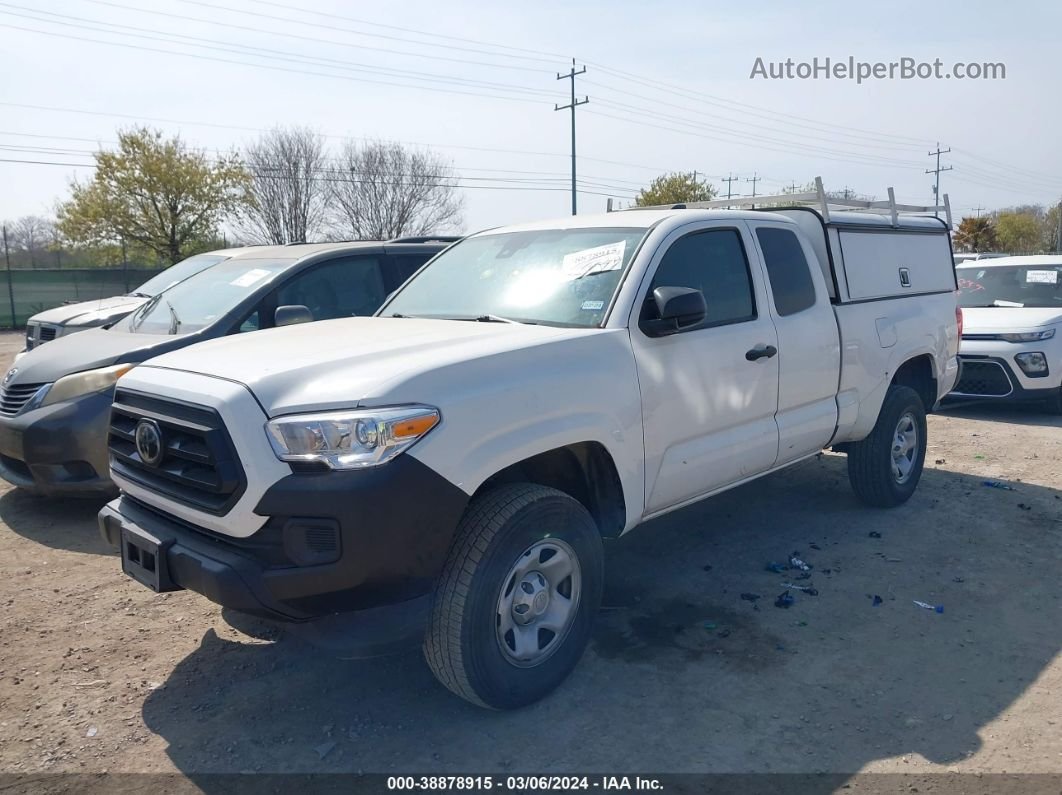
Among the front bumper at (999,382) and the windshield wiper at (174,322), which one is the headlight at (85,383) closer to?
the windshield wiper at (174,322)

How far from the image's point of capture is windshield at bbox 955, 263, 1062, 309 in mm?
9805

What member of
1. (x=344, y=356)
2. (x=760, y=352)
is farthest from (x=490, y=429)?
(x=760, y=352)

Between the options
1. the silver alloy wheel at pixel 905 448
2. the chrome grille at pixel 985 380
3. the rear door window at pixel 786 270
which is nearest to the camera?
the rear door window at pixel 786 270

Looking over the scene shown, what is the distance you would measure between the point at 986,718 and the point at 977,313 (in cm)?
768

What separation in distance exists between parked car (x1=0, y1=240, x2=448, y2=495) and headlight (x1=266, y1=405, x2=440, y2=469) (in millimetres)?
2406

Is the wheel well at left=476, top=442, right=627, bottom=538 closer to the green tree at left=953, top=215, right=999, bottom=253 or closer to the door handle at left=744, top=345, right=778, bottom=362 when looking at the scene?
the door handle at left=744, top=345, right=778, bottom=362

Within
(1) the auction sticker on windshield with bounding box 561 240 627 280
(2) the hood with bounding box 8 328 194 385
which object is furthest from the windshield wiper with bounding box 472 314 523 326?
(2) the hood with bounding box 8 328 194 385

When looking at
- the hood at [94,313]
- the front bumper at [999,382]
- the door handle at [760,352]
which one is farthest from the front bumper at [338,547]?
the front bumper at [999,382]

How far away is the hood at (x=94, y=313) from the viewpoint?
29.8ft

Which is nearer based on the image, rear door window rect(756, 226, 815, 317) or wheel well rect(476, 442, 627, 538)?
wheel well rect(476, 442, 627, 538)

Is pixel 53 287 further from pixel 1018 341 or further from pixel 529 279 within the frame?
pixel 529 279

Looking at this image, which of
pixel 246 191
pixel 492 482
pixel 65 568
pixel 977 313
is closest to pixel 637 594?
pixel 492 482

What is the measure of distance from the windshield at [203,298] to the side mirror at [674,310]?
3468mm

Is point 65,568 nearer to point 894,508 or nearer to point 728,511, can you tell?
point 728,511
